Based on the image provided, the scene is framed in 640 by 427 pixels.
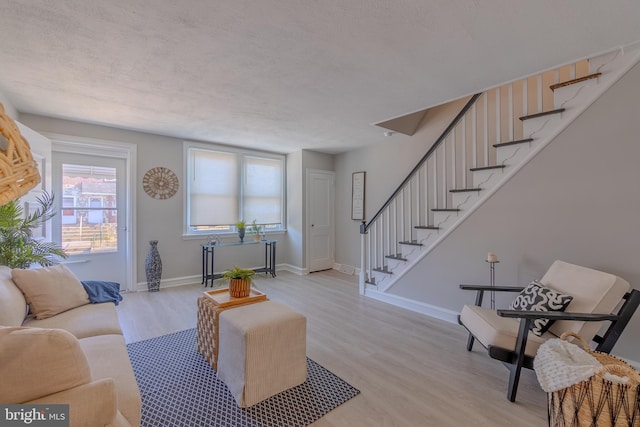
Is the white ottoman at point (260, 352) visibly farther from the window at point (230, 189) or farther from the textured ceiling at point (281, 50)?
the window at point (230, 189)

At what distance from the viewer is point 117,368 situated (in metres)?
1.47

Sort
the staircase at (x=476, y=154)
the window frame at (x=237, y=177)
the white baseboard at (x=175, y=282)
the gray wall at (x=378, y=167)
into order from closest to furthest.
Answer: the staircase at (x=476, y=154)
the white baseboard at (x=175, y=282)
the gray wall at (x=378, y=167)
the window frame at (x=237, y=177)

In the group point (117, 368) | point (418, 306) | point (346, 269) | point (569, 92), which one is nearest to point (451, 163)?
point (569, 92)

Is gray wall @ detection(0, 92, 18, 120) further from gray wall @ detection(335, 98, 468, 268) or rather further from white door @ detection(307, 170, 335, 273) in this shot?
gray wall @ detection(335, 98, 468, 268)

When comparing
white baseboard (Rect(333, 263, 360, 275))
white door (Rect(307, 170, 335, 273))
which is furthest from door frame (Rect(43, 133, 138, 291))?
white baseboard (Rect(333, 263, 360, 275))

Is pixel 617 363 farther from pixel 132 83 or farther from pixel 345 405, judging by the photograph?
pixel 132 83

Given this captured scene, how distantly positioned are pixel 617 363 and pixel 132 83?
13.2 feet

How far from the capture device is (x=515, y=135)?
3326 mm

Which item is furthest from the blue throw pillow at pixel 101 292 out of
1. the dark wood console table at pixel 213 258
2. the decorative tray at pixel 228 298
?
the dark wood console table at pixel 213 258

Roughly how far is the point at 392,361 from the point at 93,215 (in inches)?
171

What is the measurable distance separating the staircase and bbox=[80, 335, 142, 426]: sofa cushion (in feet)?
10.1

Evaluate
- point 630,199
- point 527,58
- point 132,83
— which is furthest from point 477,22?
point 132,83

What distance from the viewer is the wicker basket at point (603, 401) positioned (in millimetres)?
1291

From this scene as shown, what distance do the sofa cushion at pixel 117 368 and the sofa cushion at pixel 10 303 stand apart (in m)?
0.43
